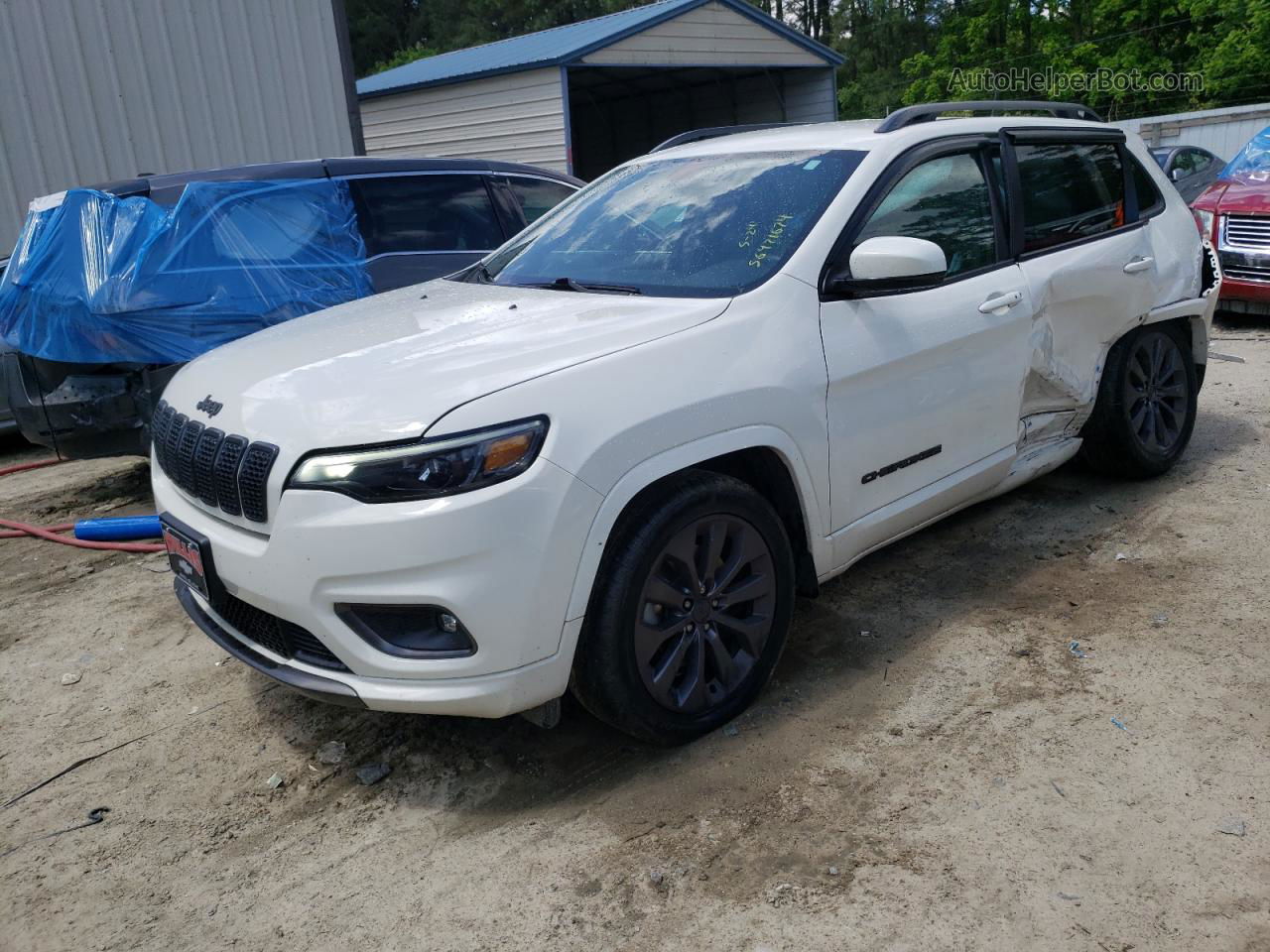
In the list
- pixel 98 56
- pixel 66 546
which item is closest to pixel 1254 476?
pixel 66 546

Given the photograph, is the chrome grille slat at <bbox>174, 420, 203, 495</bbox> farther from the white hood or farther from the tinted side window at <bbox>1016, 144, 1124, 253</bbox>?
the tinted side window at <bbox>1016, 144, 1124, 253</bbox>

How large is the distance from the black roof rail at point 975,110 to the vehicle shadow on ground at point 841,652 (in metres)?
1.72

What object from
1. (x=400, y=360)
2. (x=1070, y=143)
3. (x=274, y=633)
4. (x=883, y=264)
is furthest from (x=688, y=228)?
(x=1070, y=143)

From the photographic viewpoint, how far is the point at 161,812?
9.96 ft

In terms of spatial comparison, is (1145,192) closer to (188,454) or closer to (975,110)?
(975,110)

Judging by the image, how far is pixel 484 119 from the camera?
61.5 ft

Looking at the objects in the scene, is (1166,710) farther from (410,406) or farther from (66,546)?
(66,546)

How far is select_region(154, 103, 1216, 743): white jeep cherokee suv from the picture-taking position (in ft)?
8.64

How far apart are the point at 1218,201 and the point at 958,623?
7.40m

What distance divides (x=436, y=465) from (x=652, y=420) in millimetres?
601

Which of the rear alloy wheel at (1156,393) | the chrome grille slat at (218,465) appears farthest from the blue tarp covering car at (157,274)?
the rear alloy wheel at (1156,393)

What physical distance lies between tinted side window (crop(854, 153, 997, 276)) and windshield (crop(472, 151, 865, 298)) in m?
0.22

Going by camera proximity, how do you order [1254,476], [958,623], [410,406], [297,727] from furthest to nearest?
[1254,476] < [958,623] < [297,727] < [410,406]

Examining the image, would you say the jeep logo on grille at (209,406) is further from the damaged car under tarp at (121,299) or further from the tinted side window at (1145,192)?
the tinted side window at (1145,192)
